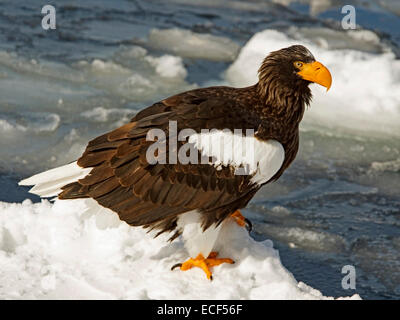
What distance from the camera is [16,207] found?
171 inches

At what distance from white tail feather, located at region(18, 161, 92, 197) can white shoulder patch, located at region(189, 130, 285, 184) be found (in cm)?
67

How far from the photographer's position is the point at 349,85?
25.1 ft

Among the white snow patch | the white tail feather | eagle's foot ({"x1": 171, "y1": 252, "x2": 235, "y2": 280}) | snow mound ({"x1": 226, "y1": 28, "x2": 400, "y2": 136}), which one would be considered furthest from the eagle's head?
the white snow patch

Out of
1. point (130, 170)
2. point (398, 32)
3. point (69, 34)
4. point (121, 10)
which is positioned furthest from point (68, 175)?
point (398, 32)

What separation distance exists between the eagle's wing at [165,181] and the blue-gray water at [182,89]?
1391 millimetres

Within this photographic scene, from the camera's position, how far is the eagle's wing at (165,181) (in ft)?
12.5

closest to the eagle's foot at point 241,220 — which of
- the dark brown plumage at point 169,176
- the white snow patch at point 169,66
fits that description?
the dark brown plumage at point 169,176

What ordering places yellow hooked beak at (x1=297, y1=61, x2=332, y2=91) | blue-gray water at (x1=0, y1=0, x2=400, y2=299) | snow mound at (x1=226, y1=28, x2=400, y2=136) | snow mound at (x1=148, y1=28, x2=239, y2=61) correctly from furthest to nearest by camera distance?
snow mound at (x1=148, y1=28, x2=239, y2=61) → snow mound at (x1=226, y1=28, x2=400, y2=136) → blue-gray water at (x1=0, y1=0, x2=400, y2=299) → yellow hooked beak at (x1=297, y1=61, x2=332, y2=91)

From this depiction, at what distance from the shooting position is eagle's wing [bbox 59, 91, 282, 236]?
380 centimetres

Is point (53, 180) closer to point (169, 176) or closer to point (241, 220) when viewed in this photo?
point (169, 176)

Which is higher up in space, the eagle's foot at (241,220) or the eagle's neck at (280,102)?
the eagle's neck at (280,102)

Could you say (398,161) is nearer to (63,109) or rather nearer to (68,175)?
(63,109)

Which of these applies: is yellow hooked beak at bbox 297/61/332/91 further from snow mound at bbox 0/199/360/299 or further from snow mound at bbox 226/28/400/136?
snow mound at bbox 226/28/400/136

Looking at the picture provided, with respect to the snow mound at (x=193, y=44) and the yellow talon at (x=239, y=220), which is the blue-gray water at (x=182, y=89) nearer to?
the snow mound at (x=193, y=44)
